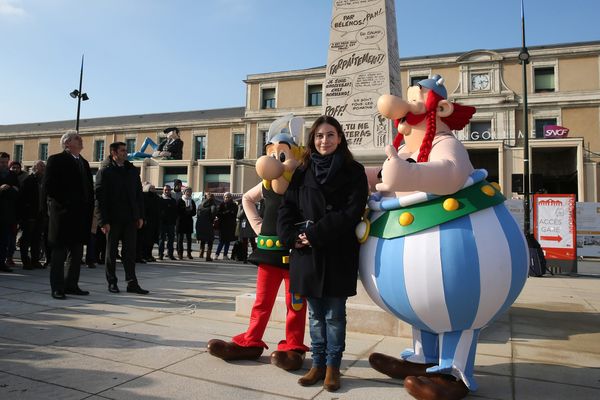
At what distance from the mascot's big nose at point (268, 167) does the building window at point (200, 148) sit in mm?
38793

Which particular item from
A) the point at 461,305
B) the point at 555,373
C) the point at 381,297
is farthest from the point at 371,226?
the point at 555,373

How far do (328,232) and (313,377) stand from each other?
2.79 feet

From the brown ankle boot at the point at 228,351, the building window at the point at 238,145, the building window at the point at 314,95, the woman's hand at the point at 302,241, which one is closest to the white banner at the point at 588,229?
the brown ankle boot at the point at 228,351

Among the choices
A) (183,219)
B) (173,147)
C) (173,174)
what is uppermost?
(173,147)

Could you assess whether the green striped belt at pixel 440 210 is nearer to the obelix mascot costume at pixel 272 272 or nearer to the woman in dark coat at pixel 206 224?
the obelix mascot costume at pixel 272 272

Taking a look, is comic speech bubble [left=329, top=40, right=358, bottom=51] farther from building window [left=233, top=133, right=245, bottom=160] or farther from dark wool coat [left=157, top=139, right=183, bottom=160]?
building window [left=233, top=133, right=245, bottom=160]

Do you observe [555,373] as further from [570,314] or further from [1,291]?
[1,291]

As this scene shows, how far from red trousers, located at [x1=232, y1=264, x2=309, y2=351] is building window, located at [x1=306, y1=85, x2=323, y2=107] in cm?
3409

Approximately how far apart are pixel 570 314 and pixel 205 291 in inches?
169

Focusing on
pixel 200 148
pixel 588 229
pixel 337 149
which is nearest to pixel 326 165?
pixel 337 149

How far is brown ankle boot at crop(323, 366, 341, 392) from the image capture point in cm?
238

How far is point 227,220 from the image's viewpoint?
10.7 m

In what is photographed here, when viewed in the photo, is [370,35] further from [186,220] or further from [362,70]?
[186,220]

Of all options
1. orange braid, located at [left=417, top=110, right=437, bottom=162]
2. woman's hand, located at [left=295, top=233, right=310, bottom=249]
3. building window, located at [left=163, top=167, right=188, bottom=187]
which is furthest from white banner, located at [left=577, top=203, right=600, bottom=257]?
building window, located at [left=163, top=167, right=188, bottom=187]
